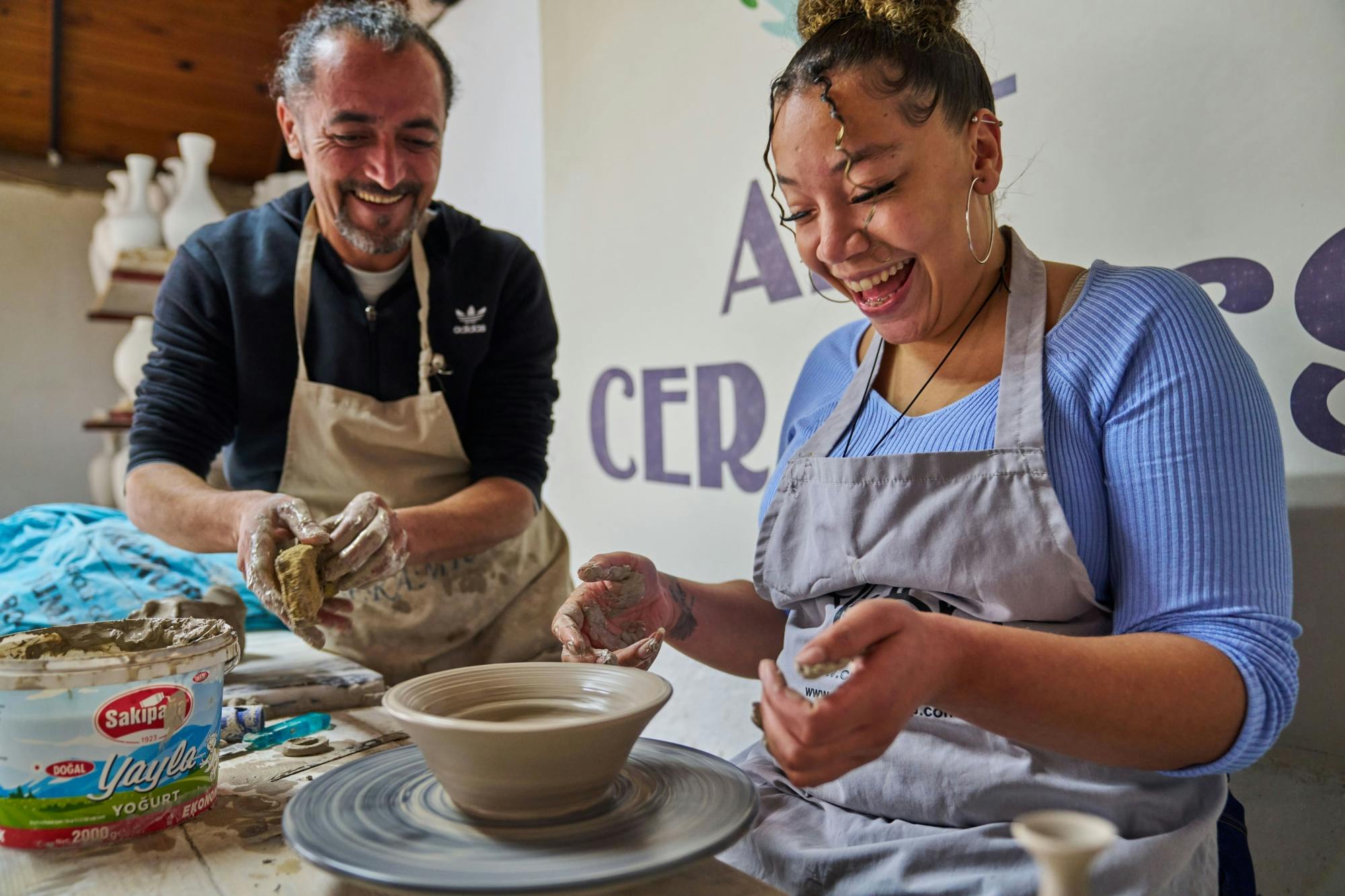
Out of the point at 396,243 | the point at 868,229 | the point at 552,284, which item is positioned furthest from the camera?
the point at 552,284

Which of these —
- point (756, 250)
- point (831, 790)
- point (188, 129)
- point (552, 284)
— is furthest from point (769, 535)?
point (188, 129)

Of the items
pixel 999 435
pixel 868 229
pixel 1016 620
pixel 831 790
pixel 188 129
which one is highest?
pixel 188 129

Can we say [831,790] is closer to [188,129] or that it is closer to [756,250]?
[756,250]

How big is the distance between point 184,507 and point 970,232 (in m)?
1.34

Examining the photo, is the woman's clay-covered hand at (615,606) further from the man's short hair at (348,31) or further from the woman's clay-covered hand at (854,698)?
the man's short hair at (348,31)

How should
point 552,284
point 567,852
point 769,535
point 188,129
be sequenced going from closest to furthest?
point 567,852 < point 769,535 < point 552,284 < point 188,129

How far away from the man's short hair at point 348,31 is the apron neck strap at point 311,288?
244 millimetres

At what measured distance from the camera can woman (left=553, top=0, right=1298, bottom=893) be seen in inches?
35.5

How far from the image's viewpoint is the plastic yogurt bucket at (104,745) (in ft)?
3.11

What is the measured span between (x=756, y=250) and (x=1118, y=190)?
99cm

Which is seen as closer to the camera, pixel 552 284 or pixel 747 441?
pixel 747 441

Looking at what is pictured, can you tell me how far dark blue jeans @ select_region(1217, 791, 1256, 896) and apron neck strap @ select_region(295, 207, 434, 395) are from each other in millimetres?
1493

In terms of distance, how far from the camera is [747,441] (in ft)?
7.96

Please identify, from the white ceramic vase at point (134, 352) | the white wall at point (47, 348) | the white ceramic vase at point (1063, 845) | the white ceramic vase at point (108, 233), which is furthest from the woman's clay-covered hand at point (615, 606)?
the white wall at point (47, 348)
